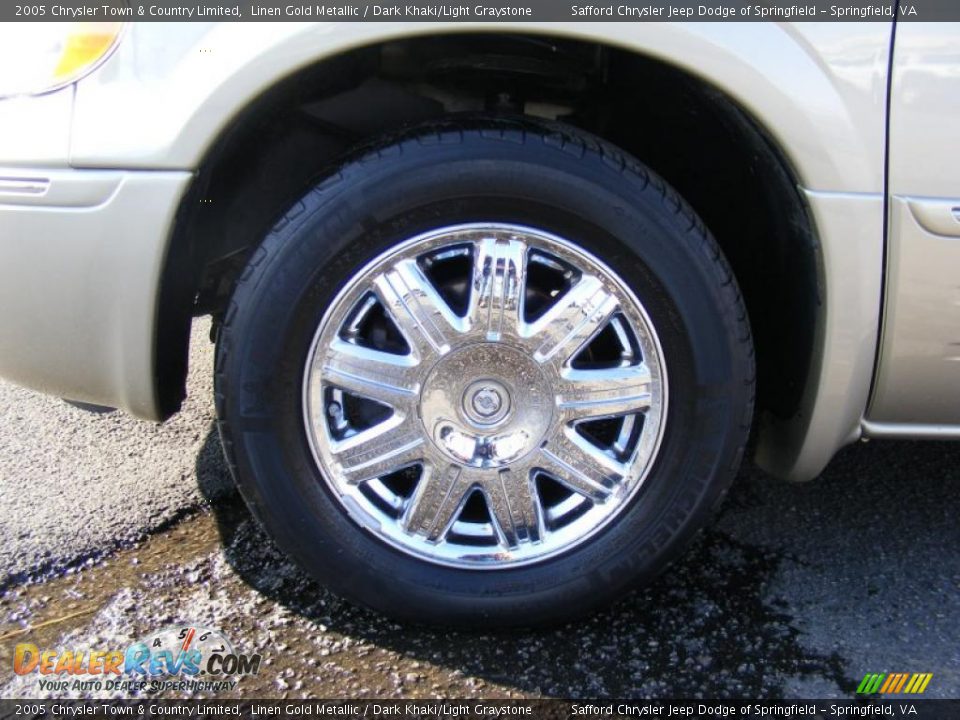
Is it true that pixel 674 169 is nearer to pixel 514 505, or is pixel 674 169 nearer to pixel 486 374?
pixel 486 374

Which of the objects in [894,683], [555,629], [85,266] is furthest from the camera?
[555,629]

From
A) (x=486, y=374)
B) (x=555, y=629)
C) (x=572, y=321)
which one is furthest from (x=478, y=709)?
(x=572, y=321)

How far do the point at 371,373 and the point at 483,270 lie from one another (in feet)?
0.98

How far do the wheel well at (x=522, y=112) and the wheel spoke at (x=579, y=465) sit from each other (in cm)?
41

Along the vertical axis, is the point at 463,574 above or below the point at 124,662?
above

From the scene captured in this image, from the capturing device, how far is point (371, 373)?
70.6 inches

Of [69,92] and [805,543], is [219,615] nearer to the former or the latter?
[69,92]

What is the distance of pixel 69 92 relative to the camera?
5.34ft

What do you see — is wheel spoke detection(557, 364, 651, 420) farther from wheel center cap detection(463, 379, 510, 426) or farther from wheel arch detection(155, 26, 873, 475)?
wheel arch detection(155, 26, 873, 475)

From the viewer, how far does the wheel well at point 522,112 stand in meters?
1.75

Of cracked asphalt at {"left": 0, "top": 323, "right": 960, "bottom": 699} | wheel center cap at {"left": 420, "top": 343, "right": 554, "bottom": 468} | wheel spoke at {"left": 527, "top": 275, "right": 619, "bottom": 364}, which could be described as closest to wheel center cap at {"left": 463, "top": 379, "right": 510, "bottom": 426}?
wheel center cap at {"left": 420, "top": 343, "right": 554, "bottom": 468}

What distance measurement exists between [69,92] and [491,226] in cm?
79

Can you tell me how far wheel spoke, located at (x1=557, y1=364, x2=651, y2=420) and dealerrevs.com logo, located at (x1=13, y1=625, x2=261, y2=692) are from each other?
32.1 inches

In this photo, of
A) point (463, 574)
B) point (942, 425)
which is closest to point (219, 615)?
point (463, 574)
